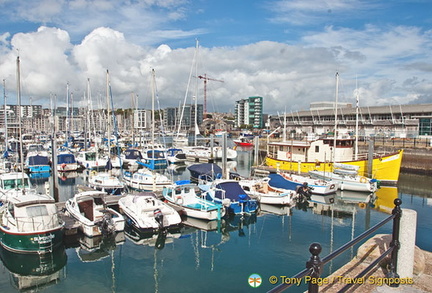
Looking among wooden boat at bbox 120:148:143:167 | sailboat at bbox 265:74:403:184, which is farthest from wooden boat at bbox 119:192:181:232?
wooden boat at bbox 120:148:143:167

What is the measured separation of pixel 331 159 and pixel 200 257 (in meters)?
26.6

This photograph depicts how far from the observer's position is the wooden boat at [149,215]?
19.2 metres

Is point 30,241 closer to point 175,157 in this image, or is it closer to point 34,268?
point 34,268

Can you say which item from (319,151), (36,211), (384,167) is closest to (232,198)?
(36,211)

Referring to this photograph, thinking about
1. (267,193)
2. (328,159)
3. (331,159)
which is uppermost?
(331,159)

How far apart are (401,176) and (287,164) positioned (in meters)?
14.4

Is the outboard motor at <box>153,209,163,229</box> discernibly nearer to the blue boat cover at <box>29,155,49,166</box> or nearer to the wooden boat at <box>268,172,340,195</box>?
the wooden boat at <box>268,172,340,195</box>

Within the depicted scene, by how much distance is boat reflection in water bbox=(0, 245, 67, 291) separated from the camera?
13.8m

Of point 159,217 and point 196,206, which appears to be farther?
point 196,206

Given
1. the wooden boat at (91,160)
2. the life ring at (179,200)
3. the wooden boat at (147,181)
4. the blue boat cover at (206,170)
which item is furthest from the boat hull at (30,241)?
the wooden boat at (91,160)

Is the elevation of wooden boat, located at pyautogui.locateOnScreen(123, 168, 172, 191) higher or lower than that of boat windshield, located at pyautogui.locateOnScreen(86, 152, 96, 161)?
lower

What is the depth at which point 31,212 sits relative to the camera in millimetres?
15500

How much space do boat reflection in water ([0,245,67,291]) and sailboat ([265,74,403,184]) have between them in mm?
26098

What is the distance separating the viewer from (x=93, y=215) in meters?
19.6
